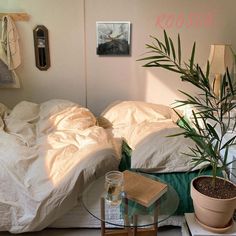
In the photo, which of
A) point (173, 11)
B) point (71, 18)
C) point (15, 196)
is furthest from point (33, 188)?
point (173, 11)

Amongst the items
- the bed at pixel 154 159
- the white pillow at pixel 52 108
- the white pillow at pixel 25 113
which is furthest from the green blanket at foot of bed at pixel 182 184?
the white pillow at pixel 25 113

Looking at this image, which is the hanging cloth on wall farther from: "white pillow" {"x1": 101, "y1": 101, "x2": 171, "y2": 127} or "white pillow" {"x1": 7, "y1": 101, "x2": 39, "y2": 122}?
"white pillow" {"x1": 101, "y1": 101, "x2": 171, "y2": 127}

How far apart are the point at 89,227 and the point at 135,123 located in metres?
1.04

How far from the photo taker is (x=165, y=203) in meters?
1.51

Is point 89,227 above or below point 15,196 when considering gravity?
below

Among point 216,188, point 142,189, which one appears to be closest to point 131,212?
point 142,189

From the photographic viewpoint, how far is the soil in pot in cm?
138

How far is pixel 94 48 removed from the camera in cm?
293

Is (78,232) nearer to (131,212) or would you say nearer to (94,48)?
(131,212)

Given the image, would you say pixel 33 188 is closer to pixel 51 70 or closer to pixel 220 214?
pixel 220 214

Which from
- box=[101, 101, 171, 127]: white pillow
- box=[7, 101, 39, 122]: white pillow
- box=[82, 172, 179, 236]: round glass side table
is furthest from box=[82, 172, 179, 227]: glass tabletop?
box=[7, 101, 39, 122]: white pillow

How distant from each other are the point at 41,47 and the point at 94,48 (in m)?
0.56

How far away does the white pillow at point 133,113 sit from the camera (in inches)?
102

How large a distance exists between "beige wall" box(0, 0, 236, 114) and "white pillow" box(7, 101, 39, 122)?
1.64ft
